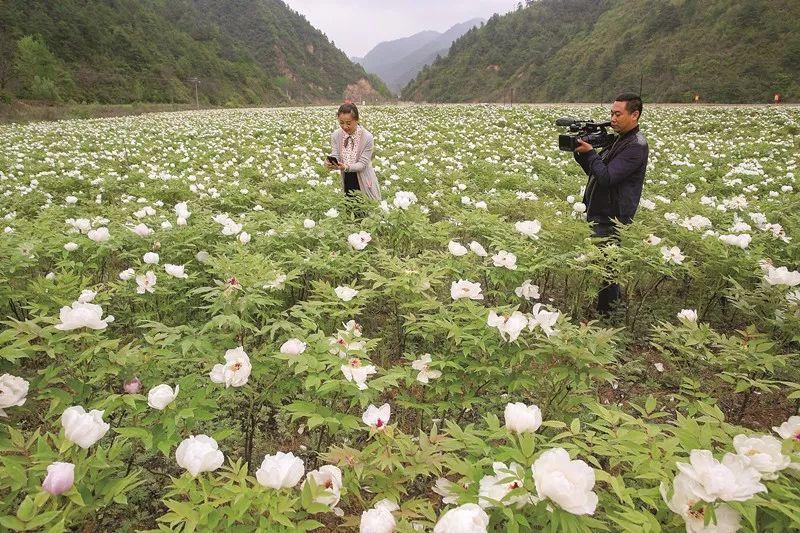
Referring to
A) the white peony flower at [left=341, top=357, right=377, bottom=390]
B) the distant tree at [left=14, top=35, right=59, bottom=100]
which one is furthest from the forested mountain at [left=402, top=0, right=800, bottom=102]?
the distant tree at [left=14, top=35, right=59, bottom=100]

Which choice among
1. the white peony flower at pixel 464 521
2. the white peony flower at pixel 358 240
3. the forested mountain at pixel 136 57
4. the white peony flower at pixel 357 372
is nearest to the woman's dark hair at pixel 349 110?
the white peony flower at pixel 358 240

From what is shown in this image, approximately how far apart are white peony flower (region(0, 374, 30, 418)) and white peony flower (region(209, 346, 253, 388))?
67 centimetres

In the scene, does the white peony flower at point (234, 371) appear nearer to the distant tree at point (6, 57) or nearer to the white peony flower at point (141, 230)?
the white peony flower at point (141, 230)

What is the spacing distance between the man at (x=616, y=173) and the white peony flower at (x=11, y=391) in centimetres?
368

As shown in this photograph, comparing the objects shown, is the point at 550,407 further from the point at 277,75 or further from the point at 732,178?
the point at 277,75

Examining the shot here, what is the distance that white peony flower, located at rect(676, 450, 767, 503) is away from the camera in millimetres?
1149

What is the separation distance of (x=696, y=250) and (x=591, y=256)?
4.63 feet

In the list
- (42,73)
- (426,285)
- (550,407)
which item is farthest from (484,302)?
(42,73)

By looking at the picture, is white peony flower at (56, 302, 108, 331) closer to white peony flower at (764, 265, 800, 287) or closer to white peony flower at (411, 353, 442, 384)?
white peony flower at (411, 353, 442, 384)

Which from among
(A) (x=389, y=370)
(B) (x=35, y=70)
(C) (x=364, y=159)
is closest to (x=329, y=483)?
(A) (x=389, y=370)

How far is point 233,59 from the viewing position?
257 ft

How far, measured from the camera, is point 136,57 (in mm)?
53000

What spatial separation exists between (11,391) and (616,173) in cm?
425

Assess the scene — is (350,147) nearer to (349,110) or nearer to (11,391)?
(349,110)
